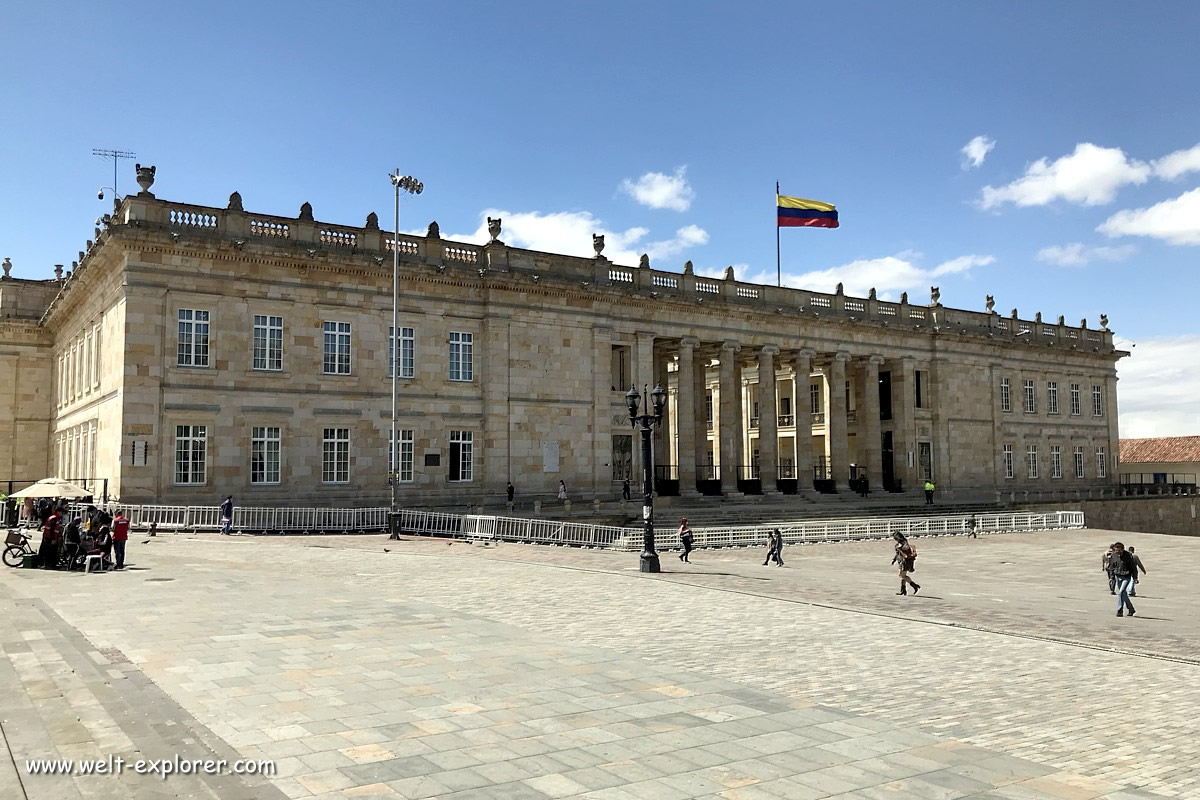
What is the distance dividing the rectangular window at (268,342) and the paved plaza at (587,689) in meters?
16.6

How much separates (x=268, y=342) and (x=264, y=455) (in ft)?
14.1

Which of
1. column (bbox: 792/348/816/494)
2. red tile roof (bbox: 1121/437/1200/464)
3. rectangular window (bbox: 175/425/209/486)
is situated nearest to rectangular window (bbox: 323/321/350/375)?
rectangular window (bbox: 175/425/209/486)

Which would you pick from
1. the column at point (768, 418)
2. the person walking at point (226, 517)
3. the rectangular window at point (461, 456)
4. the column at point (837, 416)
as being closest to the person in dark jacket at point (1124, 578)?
the person walking at point (226, 517)

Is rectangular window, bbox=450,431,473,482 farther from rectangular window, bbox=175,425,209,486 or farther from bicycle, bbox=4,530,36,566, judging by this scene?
bicycle, bbox=4,530,36,566

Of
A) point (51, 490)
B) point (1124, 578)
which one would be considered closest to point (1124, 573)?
point (1124, 578)

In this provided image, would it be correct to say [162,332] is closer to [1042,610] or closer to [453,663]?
[453,663]

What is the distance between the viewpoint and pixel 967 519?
133 feet

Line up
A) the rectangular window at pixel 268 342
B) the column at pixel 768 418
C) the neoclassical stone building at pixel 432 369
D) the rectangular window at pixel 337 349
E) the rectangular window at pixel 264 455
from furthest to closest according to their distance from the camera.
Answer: the column at pixel 768 418, the rectangular window at pixel 337 349, the rectangular window at pixel 268 342, the rectangular window at pixel 264 455, the neoclassical stone building at pixel 432 369

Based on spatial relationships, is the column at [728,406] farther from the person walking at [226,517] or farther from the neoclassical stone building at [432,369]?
the person walking at [226,517]

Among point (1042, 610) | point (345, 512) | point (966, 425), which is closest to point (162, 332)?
point (345, 512)

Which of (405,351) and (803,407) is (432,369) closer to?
(405,351)

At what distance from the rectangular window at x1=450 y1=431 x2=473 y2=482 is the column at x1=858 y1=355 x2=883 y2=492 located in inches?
935

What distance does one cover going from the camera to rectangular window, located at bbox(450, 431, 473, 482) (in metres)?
39.7

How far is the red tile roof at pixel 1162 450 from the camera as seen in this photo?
72812 mm
